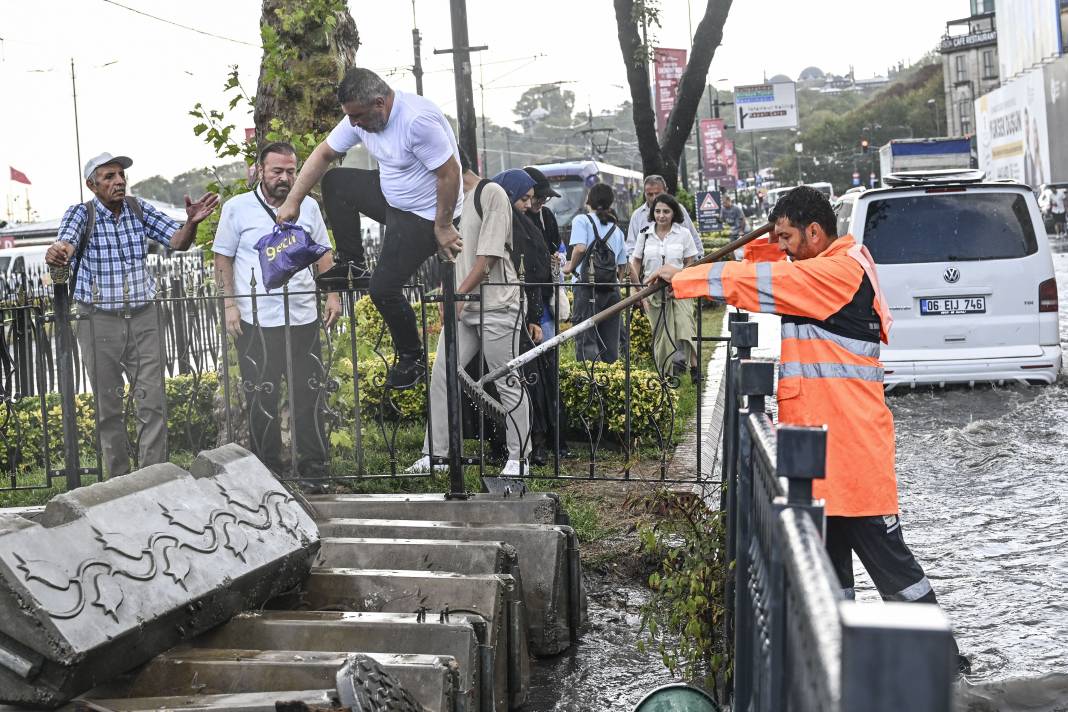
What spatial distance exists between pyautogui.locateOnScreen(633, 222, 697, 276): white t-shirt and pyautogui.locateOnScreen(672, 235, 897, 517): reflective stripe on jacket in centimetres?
662

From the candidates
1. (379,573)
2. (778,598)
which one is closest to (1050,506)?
(379,573)

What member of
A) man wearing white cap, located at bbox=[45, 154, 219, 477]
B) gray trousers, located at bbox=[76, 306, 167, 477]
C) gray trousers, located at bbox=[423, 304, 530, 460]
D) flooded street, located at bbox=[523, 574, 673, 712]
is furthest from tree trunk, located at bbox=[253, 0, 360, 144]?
flooded street, located at bbox=[523, 574, 673, 712]

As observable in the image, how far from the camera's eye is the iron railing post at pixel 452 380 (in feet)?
19.9

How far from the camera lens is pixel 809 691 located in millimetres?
1632

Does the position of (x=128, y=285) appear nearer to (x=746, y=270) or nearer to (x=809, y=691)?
(x=746, y=270)

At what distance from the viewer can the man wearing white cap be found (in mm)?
7230

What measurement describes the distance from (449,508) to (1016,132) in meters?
47.2

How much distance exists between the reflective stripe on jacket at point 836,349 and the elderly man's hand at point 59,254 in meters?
3.71

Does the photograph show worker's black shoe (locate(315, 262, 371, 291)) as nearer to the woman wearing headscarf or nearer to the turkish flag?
the woman wearing headscarf

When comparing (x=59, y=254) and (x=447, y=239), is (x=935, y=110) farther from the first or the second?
(x=59, y=254)

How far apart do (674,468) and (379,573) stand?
3.52 metres

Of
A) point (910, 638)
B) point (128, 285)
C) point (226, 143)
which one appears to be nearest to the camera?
point (910, 638)

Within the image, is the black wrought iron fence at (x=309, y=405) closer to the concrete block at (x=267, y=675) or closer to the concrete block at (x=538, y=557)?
the concrete block at (x=538, y=557)

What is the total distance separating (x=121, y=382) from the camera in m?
7.39
